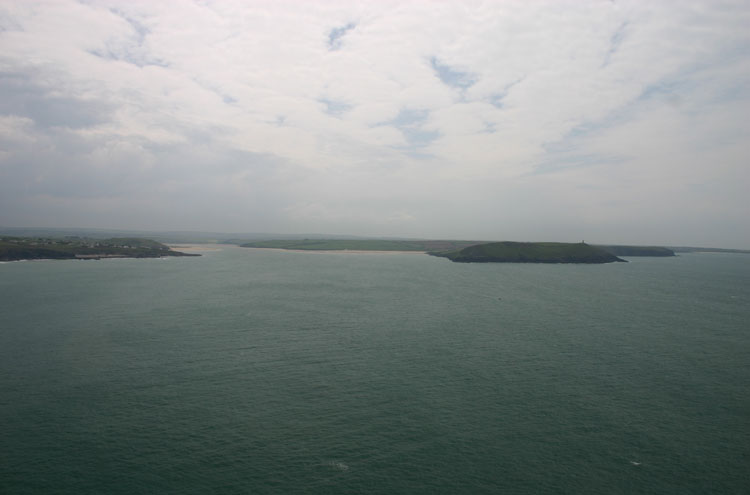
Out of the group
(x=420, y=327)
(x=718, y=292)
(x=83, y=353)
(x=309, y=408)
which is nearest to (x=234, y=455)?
(x=309, y=408)

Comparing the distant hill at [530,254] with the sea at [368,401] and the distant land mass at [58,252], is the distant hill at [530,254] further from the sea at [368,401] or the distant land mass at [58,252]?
the distant land mass at [58,252]

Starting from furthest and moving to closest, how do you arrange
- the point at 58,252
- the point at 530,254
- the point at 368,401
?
1. the point at 530,254
2. the point at 58,252
3. the point at 368,401

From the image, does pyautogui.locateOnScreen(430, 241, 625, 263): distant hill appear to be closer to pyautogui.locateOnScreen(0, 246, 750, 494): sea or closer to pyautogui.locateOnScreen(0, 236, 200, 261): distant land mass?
pyautogui.locateOnScreen(0, 246, 750, 494): sea

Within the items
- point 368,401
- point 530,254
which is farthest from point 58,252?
point 530,254

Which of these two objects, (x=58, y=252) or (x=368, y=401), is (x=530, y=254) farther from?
(x=58, y=252)

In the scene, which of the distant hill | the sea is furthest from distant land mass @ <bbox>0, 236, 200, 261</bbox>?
the distant hill
